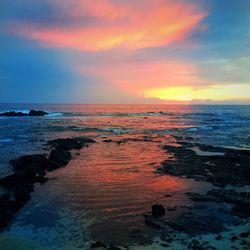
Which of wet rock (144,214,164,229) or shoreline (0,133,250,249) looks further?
wet rock (144,214,164,229)

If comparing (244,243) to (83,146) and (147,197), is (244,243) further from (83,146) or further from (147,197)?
(83,146)

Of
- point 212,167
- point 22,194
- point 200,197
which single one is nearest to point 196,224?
point 200,197

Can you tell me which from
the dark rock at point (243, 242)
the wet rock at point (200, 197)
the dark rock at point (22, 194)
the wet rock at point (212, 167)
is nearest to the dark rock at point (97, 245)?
the dark rock at point (243, 242)

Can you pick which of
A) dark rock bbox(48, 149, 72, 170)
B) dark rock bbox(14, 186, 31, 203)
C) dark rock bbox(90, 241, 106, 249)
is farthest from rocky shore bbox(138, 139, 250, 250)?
dark rock bbox(48, 149, 72, 170)

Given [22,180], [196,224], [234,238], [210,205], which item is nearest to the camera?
[234,238]

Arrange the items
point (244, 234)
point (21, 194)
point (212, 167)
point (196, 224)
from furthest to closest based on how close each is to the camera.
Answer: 1. point (212, 167)
2. point (21, 194)
3. point (196, 224)
4. point (244, 234)

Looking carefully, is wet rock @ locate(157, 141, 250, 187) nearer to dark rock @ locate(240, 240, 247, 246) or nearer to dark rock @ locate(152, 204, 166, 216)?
dark rock @ locate(152, 204, 166, 216)

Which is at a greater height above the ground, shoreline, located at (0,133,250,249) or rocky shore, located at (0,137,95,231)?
rocky shore, located at (0,137,95,231)

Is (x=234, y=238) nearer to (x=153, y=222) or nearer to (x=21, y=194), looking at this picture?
(x=153, y=222)

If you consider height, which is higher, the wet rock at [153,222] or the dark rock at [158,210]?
the dark rock at [158,210]

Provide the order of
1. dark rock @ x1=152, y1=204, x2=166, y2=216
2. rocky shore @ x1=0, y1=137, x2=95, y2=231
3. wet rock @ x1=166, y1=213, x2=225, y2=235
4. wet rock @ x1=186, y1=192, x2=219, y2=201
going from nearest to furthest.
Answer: wet rock @ x1=166, y1=213, x2=225, y2=235, dark rock @ x1=152, y1=204, x2=166, y2=216, rocky shore @ x1=0, y1=137, x2=95, y2=231, wet rock @ x1=186, y1=192, x2=219, y2=201

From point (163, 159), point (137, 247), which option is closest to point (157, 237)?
point (137, 247)

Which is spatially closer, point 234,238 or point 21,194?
point 234,238

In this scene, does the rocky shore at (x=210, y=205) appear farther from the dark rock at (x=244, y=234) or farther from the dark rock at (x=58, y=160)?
the dark rock at (x=58, y=160)
